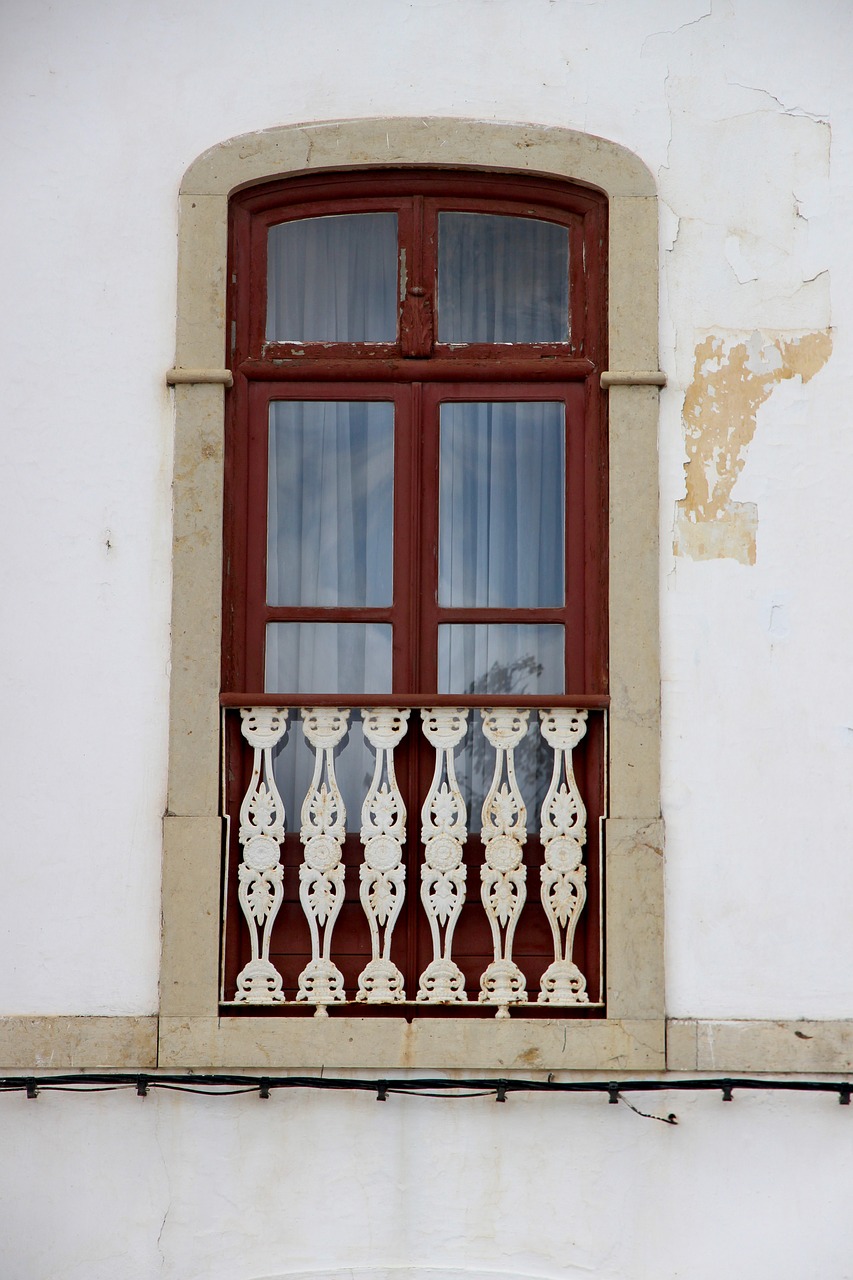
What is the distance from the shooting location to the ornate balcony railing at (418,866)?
5.16m

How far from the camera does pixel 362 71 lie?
5.57 m

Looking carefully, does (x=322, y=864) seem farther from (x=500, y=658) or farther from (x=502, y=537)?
(x=502, y=537)

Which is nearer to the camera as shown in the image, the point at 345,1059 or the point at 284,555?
the point at 345,1059

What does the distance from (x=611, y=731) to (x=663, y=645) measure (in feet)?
1.14

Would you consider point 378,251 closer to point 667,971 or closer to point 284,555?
point 284,555

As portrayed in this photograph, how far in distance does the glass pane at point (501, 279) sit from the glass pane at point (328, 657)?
113 cm

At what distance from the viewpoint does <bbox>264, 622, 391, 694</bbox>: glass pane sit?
5527 millimetres

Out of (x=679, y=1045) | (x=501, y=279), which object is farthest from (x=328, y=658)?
(x=679, y=1045)

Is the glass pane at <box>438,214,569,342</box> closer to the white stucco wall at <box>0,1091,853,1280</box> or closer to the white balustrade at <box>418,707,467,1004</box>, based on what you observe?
the white balustrade at <box>418,707,467,1004</box>

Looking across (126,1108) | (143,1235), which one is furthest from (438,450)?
(143,1235)

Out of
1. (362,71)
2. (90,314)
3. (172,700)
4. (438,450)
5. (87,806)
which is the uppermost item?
(362,71)

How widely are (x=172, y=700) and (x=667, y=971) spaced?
6.26ft

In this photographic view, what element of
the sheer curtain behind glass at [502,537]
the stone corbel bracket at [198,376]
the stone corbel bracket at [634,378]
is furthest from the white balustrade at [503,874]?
the stone corbel bracket at [198,376]

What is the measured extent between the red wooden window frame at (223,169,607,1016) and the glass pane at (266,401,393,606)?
1.9 inches
